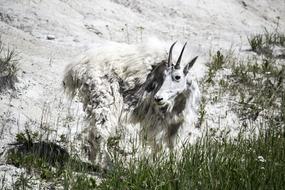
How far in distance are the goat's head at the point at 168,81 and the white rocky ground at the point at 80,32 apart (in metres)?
0.79

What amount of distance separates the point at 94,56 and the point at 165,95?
98cm

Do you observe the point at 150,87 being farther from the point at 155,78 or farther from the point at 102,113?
the point at 102,113

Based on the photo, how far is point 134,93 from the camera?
5.57 metres

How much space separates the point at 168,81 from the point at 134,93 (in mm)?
435

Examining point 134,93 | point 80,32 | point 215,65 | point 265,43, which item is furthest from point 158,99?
point 265,43

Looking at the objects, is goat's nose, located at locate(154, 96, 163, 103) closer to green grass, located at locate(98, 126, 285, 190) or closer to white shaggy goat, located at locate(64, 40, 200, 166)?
white shaggy goat, located at locate(64, 40, 200, 166)

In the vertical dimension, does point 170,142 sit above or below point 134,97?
below

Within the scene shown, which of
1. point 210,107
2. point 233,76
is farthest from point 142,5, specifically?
point 210,107

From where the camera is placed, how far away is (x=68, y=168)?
154 inches

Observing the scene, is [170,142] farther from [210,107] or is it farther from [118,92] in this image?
[210,107]

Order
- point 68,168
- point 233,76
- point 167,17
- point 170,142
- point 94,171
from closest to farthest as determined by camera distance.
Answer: point 68,168, point 94,171, point 170,142, point 233,76, point 167,17

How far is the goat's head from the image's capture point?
5.35 metres

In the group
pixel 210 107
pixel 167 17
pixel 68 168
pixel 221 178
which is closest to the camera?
pixel 221 178

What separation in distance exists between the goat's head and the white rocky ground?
0.79 meters
